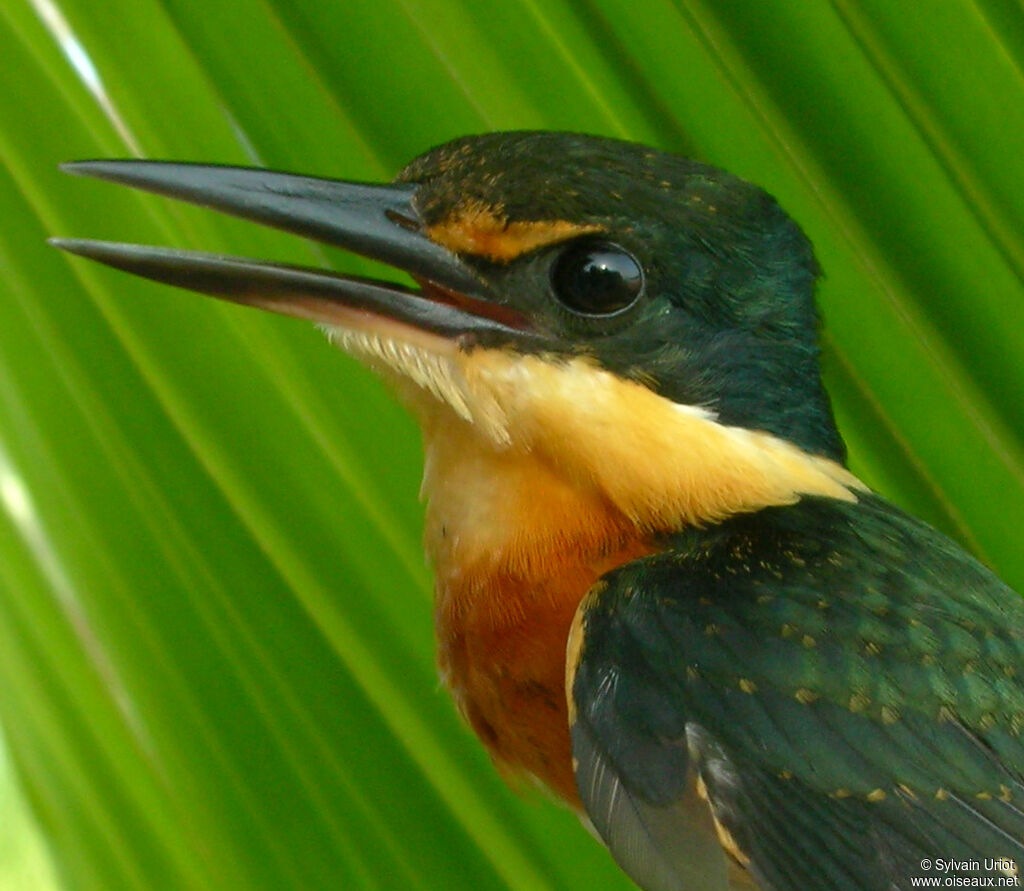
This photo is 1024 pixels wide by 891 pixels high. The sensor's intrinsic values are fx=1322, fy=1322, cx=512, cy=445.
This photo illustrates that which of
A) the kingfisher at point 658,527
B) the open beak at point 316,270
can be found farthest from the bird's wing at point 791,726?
the open beak at point 316,270

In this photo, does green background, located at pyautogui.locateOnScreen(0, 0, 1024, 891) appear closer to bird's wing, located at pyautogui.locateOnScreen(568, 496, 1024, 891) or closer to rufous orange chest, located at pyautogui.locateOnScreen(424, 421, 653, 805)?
rufous orange chest, located at pyautogui.locateOnScreen(424, 421, 653, 805)

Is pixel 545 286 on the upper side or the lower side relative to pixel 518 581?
upper

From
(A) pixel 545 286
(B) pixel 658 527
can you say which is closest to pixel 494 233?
(A) pixel 545 286

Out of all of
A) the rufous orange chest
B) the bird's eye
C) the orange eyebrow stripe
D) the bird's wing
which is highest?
the orange eyebrow stripe

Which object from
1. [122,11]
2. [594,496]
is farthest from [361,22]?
[594,496]

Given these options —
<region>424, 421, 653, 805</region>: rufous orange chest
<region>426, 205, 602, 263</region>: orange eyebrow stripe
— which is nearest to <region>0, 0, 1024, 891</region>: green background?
<region>424, 421, 653, 805</region>: rufous orange chest

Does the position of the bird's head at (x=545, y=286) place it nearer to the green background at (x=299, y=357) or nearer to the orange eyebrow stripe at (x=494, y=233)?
the orange eyebrow stripe at (x=494, y=233)

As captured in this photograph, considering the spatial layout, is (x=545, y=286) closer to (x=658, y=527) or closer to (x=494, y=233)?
(x=494, y=233)

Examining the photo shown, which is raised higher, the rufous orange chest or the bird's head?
the bird's head
